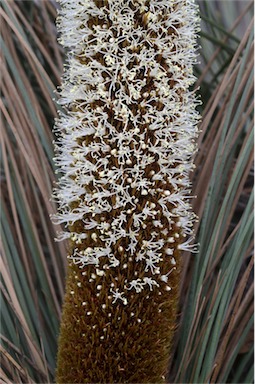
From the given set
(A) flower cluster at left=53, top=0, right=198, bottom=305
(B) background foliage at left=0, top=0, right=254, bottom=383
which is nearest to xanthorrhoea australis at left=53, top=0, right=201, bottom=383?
(A) flower cluster at left=53, top=0, right=198, bottom=305

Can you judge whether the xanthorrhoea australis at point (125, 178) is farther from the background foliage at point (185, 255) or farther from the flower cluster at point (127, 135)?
the background foliage at point (185, 255)

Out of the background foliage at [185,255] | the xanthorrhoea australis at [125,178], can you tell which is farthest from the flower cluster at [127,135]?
the background foliage at [185,255]

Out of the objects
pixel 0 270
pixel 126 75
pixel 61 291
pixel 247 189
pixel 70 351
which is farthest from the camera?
pixel 247 189

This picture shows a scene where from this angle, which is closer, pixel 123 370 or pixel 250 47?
pixel 123 370

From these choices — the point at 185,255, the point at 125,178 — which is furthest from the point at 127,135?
the point at 185,255

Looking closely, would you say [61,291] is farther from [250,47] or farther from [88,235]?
[250,47]

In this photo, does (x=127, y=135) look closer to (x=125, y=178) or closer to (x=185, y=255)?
(x=125, y=178)

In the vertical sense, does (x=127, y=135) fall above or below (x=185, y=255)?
above

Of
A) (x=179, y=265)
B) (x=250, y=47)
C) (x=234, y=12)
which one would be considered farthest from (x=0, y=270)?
(x=234, y=12)
